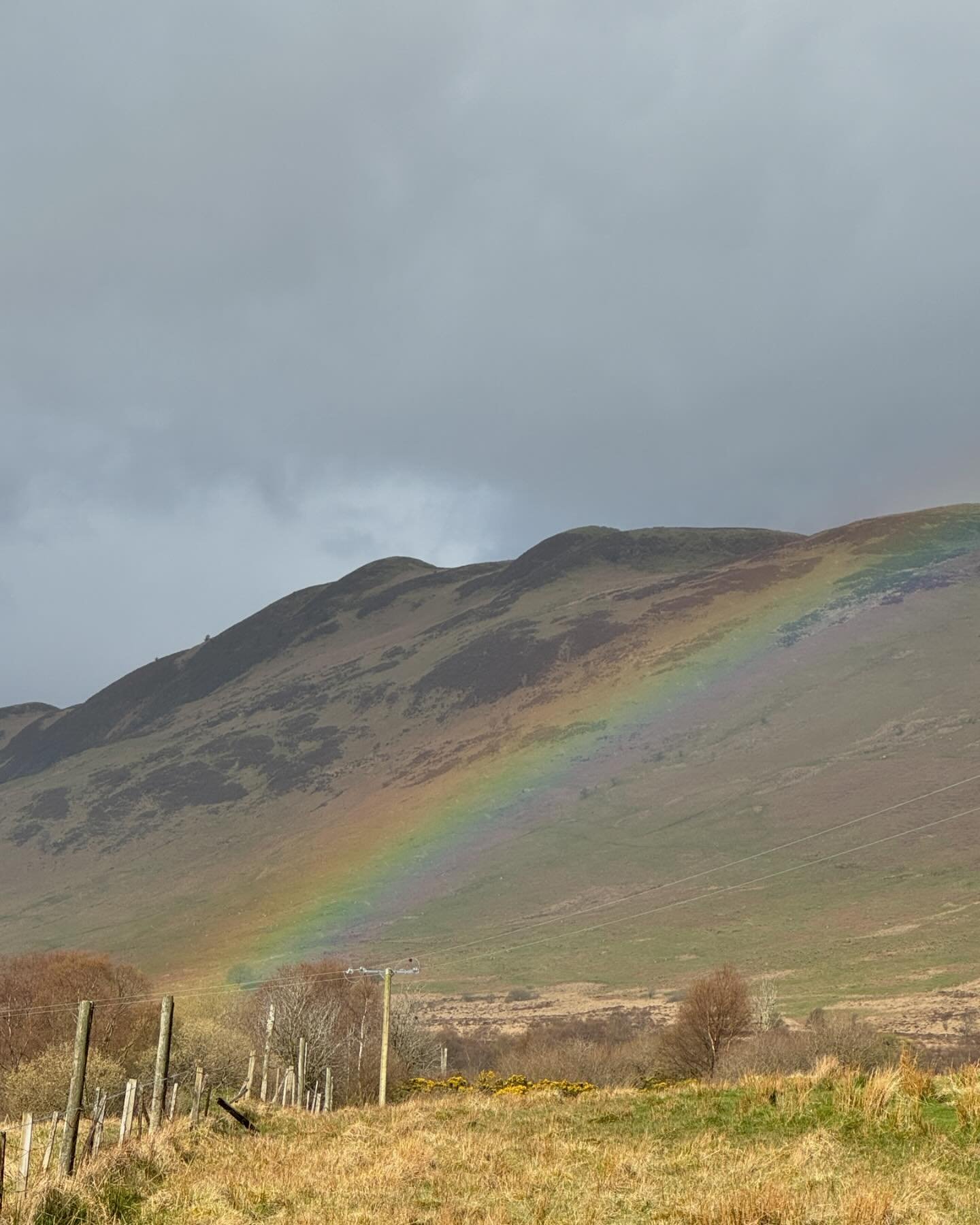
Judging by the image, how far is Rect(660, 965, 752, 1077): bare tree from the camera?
58.5 meters

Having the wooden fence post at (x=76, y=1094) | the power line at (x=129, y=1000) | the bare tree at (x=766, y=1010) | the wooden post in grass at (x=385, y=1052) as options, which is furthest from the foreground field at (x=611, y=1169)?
the bare tree at (x=766, y=1010)

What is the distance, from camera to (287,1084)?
124 ft

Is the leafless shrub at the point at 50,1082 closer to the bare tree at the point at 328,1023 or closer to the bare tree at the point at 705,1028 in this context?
the bare tree at the point at 328,1023

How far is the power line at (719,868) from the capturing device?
139625 millimetres

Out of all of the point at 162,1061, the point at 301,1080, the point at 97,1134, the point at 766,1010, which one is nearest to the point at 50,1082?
the point at 301,1080

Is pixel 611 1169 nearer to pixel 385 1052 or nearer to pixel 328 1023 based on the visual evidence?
pixel 385 1052

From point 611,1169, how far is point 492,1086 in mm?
34181

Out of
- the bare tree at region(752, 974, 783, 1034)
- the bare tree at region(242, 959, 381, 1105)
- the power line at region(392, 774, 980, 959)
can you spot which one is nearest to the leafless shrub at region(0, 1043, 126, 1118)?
the bare tree at region(242, 959, 381, 1105)

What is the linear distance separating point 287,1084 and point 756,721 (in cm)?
16305

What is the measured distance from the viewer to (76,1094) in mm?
15383

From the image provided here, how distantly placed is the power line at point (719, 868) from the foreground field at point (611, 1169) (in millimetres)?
121871

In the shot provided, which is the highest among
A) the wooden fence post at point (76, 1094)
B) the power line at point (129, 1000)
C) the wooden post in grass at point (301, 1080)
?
the wooden fence post at point (76, 1094)

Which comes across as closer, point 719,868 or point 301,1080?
point 301,1080

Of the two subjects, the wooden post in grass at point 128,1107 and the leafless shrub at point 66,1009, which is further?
the leafless shrub at point 66,1009
